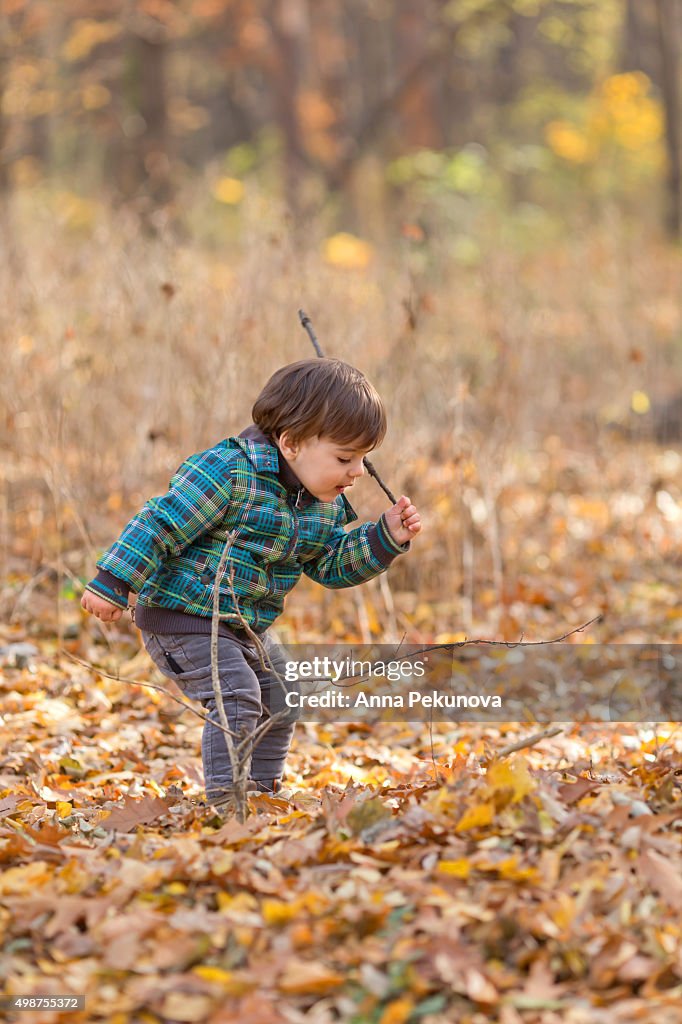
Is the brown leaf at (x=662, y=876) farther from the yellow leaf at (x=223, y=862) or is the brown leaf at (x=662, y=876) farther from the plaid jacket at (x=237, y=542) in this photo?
the plaid jacket at (x=237, y=542)

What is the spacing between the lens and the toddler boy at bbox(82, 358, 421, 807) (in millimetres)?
3357

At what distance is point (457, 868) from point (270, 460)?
1374mm

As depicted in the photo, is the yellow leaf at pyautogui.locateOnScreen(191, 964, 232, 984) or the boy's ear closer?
the yellow leaf at pyautogui.locateOnScreen(191, 964, 232, 984)

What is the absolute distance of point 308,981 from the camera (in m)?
2.30

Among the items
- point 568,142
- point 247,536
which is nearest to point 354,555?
point 247,536

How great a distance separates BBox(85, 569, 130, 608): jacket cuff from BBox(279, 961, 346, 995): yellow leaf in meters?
1.29

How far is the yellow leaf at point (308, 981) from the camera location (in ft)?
7.54

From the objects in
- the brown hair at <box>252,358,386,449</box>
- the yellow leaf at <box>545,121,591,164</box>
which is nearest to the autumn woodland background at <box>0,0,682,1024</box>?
the brown hair at <box>252,358,386,449</box>

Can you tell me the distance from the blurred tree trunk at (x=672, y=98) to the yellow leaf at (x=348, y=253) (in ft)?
26.7

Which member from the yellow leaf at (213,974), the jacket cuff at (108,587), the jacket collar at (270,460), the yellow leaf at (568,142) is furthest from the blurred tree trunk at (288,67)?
the yellow leaf at (213,974)

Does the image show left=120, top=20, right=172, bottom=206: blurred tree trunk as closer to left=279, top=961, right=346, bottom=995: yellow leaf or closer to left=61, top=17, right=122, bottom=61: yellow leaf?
left=61, top=17, right=122, bottom=61: yellow leaf

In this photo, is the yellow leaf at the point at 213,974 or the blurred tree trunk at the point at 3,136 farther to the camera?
the blurred tree trunk at the point at 3,136

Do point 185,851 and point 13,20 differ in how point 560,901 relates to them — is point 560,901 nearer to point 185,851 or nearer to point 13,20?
point 185,851

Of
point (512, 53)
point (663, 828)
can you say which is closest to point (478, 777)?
point (663, 828)
